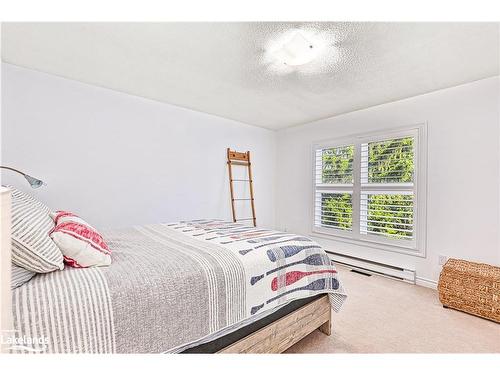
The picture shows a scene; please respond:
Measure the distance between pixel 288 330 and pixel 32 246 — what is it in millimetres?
1381

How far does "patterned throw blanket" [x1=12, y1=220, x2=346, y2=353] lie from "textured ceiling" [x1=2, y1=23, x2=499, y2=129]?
1463 millimetres

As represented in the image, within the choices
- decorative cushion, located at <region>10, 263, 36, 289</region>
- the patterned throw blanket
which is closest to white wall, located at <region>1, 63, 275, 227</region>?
the patterned throw blanket

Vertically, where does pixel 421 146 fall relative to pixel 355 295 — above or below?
above

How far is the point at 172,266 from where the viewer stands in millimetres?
1188

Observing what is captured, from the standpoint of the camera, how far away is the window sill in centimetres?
A: 286

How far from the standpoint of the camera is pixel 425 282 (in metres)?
2.75

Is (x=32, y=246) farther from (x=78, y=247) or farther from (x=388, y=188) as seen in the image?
(x=388, y=188)

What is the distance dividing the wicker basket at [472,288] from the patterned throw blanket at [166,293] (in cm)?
126

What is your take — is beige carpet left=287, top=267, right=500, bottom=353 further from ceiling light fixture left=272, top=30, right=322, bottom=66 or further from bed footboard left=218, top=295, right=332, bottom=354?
ceiling light fixture left=272, top=30, right=322, bottom=66

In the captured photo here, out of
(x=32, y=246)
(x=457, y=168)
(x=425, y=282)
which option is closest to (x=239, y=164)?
(x=457, y=168)

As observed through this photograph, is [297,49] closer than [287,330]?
No
